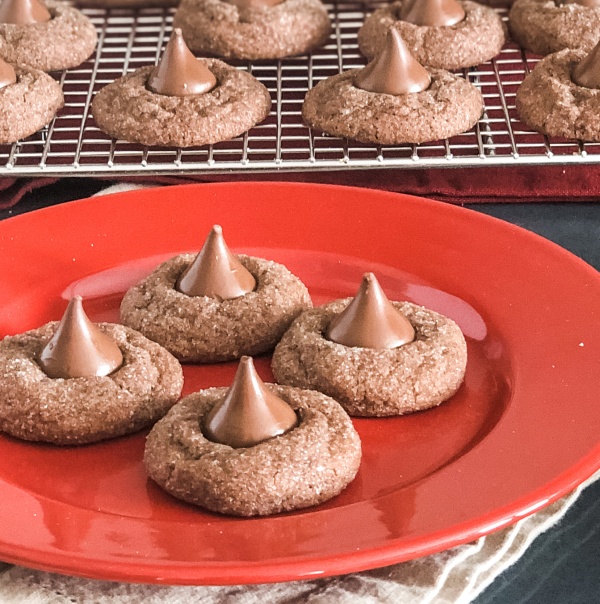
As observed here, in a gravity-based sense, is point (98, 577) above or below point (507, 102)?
above

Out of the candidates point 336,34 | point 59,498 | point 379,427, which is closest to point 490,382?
point 379,427

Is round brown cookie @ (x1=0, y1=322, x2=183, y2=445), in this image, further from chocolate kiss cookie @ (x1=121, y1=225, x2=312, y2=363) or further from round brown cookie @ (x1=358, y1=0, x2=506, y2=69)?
round brown cookie @ (x1=358, y1=0, x2=506, y2=69)

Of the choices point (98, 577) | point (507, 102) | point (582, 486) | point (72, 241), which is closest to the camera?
point (98, 577)

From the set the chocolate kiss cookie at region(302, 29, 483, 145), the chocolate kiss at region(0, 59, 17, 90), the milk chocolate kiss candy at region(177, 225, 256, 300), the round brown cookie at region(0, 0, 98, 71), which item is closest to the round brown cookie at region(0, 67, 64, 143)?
the chocolate kiss at region(0, 59, 17, 90)

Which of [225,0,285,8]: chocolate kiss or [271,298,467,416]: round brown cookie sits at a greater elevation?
[225,0,285,8]: chocolate kiss

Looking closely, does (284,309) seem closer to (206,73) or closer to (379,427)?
(379,427)

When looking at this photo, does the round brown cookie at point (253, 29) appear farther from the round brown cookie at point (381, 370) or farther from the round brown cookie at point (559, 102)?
the round brown cookie at point (381, 370)

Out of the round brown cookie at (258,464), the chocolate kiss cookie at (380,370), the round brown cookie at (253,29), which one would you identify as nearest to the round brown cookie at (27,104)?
the round brown cookie at (253,29)
